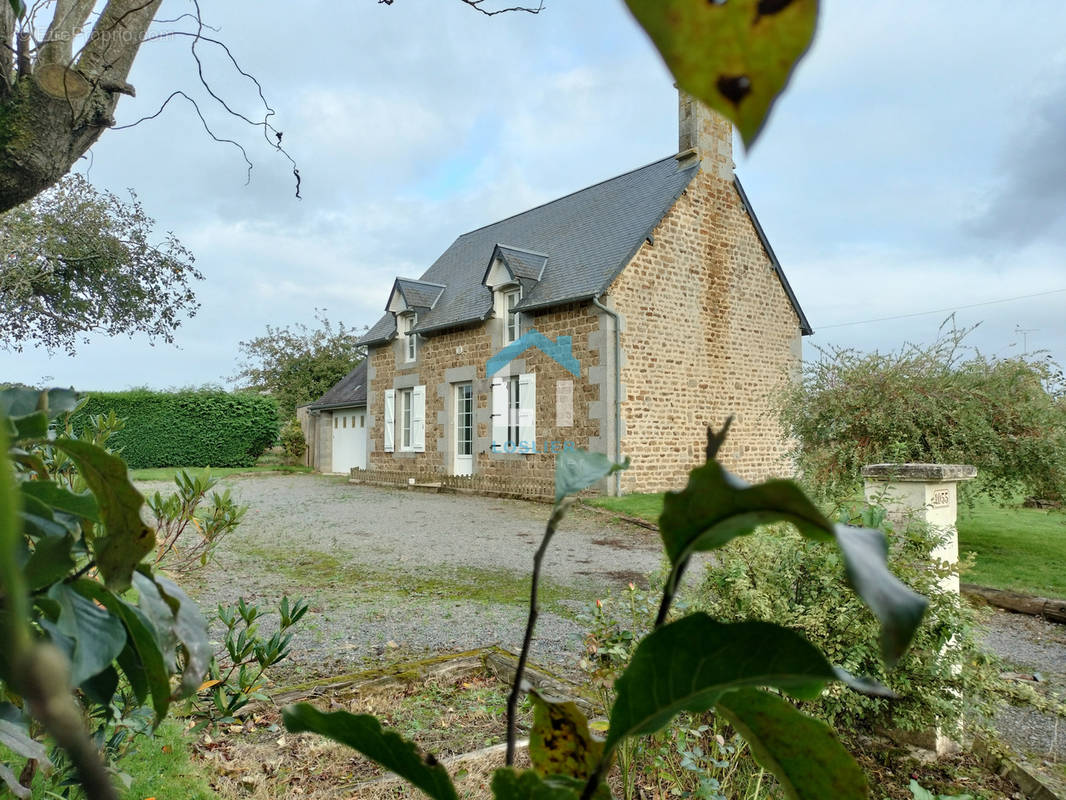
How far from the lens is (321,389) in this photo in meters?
31.9

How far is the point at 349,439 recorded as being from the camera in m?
22.3

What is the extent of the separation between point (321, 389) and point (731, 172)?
879 inches

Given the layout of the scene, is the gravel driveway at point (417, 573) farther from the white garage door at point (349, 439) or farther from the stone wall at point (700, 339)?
the white garage door at point (349, 439)

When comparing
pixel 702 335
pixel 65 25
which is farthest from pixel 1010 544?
pixel 65 25

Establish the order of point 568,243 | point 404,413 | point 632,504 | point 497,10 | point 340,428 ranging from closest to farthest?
point 497,10 → point 632,504 → point 568,243 → point 404,413 → point 340,428

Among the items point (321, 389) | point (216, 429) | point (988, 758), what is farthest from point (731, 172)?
point (321, 389)

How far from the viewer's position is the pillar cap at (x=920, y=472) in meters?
3.46

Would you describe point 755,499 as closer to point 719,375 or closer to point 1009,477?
point 1009,477

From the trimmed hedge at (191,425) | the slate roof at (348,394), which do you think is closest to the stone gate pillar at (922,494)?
the slate roof at (348,394)

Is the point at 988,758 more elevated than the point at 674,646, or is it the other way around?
the point at 674,646

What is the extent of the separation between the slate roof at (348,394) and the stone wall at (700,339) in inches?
411

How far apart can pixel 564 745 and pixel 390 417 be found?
1836 centimetres

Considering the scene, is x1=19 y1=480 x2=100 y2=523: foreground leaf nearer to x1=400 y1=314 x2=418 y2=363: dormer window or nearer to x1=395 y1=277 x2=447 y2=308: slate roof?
x1=395 y1=277 x2=447 y2=308: slate roof

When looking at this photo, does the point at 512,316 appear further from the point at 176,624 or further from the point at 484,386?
the point at 176,624
